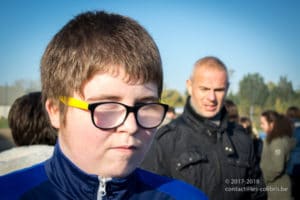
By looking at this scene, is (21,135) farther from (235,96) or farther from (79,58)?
(235,96)

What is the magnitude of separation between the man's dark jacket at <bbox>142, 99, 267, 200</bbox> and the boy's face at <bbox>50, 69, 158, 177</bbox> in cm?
171

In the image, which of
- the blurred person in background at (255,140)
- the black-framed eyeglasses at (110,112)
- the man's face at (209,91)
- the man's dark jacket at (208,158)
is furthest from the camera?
the blurred person in background at (255,140)

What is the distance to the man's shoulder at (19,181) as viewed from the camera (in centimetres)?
134

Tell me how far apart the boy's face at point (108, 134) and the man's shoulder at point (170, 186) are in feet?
1.13

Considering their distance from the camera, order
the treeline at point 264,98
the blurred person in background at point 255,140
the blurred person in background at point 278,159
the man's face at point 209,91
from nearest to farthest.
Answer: the man's face at point 209,91 < the blurred person in background at point 278,159 < the blurred person in background at point 255,140 < the treeline at point 264,98

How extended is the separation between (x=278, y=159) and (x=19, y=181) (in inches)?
190

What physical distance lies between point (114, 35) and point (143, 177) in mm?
669

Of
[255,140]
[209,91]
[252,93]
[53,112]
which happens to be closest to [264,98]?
[252,93]

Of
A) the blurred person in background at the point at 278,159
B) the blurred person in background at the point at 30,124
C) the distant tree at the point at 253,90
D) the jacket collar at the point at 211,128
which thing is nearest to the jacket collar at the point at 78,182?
the blurred person in background at the point at 30,124

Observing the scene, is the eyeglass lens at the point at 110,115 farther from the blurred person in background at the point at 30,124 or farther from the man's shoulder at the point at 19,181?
the blurred person in background at the point at 30,124

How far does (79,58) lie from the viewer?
1.30 meters

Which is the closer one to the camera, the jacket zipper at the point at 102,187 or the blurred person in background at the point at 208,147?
the jacket zipper at the point at 102,187

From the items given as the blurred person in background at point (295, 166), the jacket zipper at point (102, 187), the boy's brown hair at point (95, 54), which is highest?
the boy's brown hair at point (95, 54)

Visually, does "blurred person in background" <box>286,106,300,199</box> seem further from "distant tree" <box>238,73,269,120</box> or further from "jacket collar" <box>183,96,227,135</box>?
"distant tree" <box>238,73,269,120</box>
